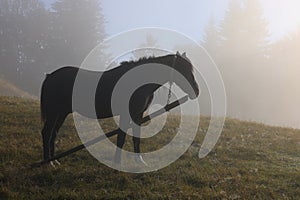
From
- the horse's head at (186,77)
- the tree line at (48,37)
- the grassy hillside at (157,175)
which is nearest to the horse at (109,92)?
the horse's head at (186,77)

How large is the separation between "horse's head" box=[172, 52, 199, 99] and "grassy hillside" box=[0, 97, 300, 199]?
202 centimetres

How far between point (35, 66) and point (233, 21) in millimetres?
37114

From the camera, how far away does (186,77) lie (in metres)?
9.25

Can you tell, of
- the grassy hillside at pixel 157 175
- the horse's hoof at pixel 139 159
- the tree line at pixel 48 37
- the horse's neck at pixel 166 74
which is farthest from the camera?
the tree line at pixel 48 37

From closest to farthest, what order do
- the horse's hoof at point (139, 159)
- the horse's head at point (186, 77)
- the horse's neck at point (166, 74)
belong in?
the horse's head at point (186, 77) < the horse's neck at point (166, 74) < the horse's hoof at point (139, 159)

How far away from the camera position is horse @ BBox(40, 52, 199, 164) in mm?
9148

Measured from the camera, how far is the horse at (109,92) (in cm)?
915

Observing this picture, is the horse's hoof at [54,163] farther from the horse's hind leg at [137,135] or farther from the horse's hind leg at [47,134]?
the horse's hind leg at [137,135]

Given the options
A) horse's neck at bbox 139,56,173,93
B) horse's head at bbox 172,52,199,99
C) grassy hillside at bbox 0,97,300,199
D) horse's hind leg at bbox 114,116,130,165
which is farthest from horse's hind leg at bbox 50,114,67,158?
horse's head at bbox 172,52,199,99

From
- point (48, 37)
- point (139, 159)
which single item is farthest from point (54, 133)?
point (48, 37)

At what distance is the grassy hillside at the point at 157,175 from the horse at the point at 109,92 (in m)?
0.93

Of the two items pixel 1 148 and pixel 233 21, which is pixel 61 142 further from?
pixel 233 21

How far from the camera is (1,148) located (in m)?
9.84

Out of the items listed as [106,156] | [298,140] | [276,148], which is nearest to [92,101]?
[106,156]
